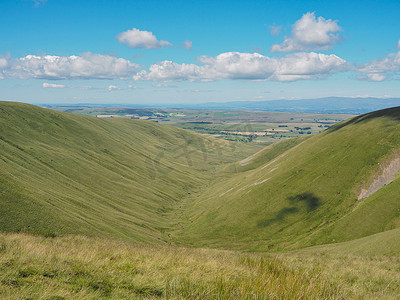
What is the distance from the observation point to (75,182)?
316 ft

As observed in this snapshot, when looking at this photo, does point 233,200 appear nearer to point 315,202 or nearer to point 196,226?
point 196,226

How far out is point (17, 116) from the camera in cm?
14550

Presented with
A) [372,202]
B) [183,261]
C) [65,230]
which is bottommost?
[65,230]

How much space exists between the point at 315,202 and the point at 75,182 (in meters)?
84.5

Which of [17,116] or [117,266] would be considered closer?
[117,266]

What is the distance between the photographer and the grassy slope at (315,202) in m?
55.2

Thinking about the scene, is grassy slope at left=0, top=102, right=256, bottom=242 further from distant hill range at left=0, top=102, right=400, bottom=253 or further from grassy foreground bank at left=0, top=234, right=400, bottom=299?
grassy foreground bank at left=0, top=234, right=400, bottom=299

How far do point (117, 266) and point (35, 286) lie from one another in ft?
11.9

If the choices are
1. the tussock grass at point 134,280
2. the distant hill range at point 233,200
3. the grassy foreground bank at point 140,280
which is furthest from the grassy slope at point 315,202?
the tussock grass at point 134,280

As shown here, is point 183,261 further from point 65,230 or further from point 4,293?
point 65,230

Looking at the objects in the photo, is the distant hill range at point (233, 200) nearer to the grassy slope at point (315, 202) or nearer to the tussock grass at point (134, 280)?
the grassy slope at point (315, 202)

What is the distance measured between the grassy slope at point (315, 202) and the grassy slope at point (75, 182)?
23634 mm

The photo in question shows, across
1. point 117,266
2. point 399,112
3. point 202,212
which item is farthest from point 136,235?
point 399,112

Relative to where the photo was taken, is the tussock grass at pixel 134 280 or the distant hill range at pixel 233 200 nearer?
the tussock grass at pixel 134 280
